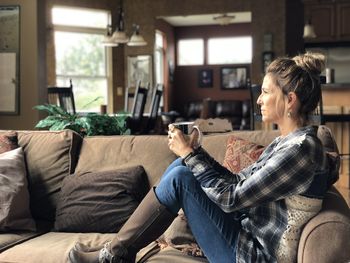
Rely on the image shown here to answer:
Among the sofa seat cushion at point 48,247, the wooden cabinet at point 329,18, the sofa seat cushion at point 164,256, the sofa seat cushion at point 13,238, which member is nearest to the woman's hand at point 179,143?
the sofa seat cushion at point 164,256

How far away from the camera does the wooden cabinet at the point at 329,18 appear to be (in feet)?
25.8

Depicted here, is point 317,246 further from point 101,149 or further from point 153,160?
point 101,149

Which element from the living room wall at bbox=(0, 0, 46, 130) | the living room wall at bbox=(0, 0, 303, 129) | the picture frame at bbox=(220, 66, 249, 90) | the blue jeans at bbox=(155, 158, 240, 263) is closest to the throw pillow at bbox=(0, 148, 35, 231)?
the blue jeans at bbox=(155, 158, 240, 263)

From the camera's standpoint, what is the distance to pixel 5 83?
4.79 meters

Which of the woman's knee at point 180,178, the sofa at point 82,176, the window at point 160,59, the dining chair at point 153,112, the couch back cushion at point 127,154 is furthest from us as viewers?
the window at point 160,59

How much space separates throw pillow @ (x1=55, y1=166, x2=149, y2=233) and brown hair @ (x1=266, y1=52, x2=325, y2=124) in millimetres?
930

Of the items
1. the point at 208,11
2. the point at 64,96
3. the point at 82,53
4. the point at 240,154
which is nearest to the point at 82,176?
the point at 240,154

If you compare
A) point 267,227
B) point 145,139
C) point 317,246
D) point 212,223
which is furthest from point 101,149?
point 317,246

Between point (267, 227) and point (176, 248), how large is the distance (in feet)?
1.64

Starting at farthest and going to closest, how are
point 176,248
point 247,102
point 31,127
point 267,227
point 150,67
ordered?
1. point 247,102
2. point 150,67
3. point 31,127
4. point 176,248
5. point 267,227

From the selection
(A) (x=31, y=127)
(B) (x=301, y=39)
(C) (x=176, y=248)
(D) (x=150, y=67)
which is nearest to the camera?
(C) (x=176, y=248)

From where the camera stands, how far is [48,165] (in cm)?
250

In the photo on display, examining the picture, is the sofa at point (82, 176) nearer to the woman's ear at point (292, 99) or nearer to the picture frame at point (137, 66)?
the woman's ear at point (292, 99)

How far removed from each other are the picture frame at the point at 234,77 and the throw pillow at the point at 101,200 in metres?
9.15
